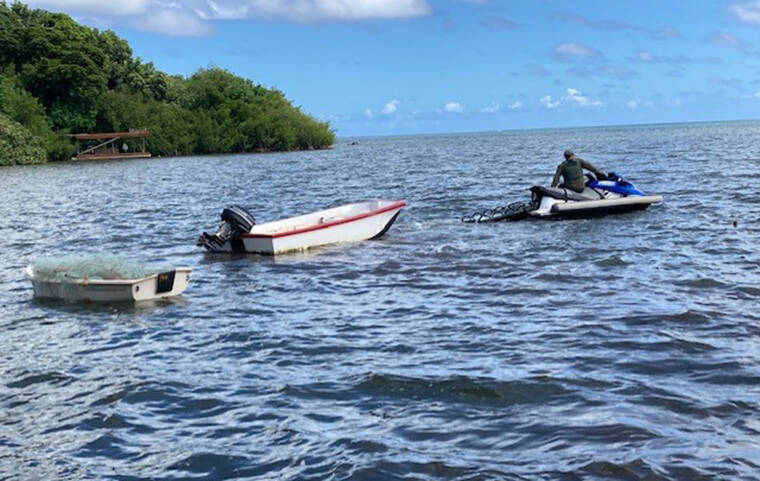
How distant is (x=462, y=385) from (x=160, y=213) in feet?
80.5

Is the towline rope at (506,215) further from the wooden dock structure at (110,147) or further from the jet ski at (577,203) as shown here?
the wooden dock structure at (110,147)

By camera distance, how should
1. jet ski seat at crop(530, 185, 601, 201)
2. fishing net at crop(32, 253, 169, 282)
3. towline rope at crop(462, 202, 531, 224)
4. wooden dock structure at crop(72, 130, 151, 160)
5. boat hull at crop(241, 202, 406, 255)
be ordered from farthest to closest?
wooden dock structure at crop(72, 130, 151, 160) → towline rope at crop(462, 202, 531, 224) → jet ski seat at crop(530, 185, 601, 201) → boat hull at crop(241, 202, 406, 255) → fishing net at crop(32, 253, 169, 282)

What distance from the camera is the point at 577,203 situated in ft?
80.5

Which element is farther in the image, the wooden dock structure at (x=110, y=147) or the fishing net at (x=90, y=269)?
the wooden dock structure at (x=110, y=147)

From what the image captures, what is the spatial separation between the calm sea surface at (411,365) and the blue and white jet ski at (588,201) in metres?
2.33

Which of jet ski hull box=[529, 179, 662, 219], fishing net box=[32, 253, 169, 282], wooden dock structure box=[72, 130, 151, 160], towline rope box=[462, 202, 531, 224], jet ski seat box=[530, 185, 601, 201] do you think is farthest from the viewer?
wooden dock structure box=[72, 130, 151, 160]

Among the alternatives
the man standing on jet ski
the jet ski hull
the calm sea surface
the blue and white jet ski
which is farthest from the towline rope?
the calm sea surface

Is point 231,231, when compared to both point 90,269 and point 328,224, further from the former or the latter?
point 90,269

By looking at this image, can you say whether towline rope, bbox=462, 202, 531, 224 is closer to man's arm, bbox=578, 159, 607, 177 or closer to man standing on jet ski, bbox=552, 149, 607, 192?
man standing on jet ski, bbox=552, 149, 607, 192

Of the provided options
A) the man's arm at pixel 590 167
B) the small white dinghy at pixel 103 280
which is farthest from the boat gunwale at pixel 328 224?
the man's arm at pixel 590 167

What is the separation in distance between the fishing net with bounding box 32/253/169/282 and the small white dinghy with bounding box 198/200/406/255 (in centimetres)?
515

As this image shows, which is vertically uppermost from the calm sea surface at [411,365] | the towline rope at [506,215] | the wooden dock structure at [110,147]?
the wooden dock structure at [110,147]

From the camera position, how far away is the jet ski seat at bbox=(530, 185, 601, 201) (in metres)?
24.8

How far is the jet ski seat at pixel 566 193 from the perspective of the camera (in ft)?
81.3
